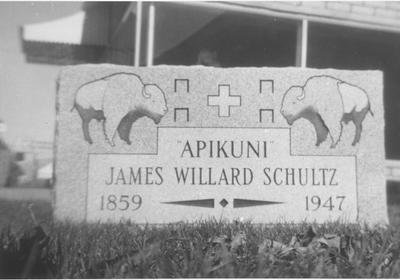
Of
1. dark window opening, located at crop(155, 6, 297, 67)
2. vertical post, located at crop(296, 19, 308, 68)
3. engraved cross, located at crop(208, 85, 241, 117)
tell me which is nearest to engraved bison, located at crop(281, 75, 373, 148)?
engraved cross, located at crop(208, 85, 241, 117)

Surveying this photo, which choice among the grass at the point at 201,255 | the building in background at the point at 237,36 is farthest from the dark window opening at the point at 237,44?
the grass at the point at 201,255

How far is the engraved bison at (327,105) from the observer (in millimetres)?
4008

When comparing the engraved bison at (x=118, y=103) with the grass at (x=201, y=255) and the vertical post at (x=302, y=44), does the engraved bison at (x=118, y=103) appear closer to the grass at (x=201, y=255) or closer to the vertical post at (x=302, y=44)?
the grass at (x=201, y=255)

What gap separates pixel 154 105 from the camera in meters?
3.98

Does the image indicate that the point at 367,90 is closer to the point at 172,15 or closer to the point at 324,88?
the point at 324,88

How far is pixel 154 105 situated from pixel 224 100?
0.59m

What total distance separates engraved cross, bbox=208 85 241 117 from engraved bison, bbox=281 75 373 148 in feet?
1.35

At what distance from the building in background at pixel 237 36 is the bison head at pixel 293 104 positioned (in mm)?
2255

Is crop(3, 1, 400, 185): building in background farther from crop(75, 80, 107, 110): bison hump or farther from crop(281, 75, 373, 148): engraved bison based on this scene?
crop(75, 80, 107, 110): bison hump

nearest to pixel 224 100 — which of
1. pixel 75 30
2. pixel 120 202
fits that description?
pixel 120 202

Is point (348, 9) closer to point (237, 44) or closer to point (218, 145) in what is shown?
point (237, 44)

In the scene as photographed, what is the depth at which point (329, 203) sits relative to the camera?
3918 mm

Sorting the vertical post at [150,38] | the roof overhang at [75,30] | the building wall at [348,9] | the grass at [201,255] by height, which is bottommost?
the grass at [201,255]

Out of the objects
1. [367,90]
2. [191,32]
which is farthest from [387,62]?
[367,90]
